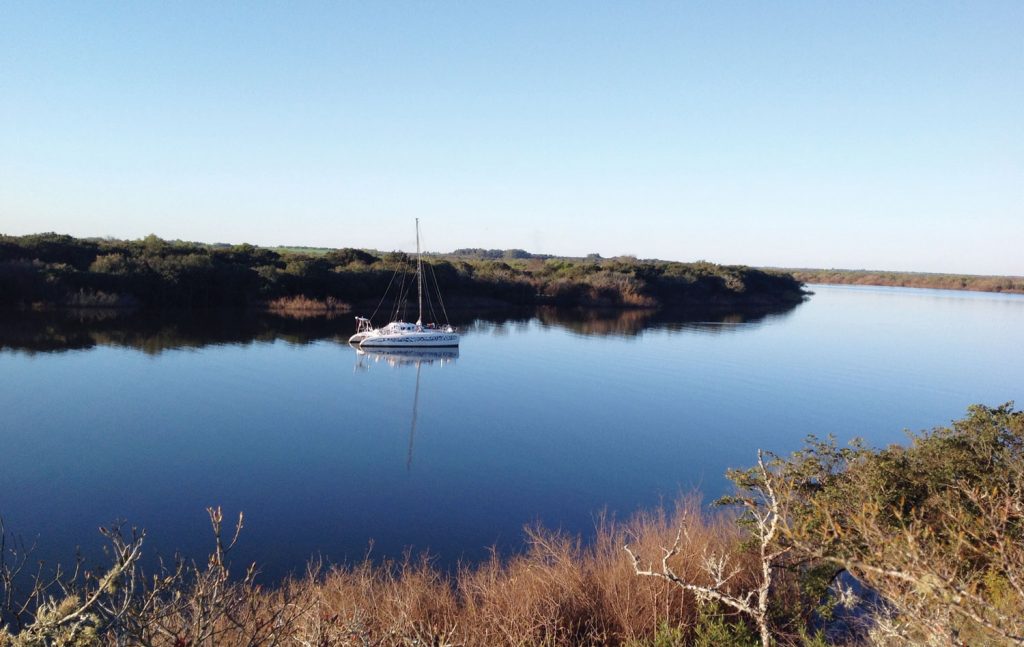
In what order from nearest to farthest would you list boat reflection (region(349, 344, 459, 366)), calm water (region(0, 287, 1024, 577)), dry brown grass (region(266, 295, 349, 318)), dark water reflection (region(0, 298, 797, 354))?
calm water (region(0, 287, 1024, 577)) → dark water reflection (region(0, 298, 797, 354)) → boat reflection (region(349, 344, 459, 366)) → dry brown grass (region(266, 295, 349, 318))

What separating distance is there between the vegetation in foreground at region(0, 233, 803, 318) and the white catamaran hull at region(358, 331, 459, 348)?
1716 centimetres

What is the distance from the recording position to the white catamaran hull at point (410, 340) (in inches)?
1264

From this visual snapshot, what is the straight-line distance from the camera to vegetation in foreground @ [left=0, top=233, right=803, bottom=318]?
40625 mm

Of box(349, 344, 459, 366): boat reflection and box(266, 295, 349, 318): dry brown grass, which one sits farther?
box(266, 295, 349, 318): dry brown grass

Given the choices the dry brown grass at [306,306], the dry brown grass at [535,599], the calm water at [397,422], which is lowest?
the calm water at [397,422]

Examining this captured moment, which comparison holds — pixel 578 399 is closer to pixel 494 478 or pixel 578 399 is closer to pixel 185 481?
pixel 494 478

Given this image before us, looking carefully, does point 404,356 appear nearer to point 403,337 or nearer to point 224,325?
point 403,337

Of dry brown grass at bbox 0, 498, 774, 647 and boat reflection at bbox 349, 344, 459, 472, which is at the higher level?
dry brown grass at bbox 0, 498, 774, 647

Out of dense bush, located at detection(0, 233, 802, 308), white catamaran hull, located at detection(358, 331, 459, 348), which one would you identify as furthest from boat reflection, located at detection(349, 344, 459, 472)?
dense bush, located at detection(0, 233, 802, 308)

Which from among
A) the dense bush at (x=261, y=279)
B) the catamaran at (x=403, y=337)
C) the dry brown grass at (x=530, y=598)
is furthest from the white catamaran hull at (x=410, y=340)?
the dry brown grass at (x=530, y=598)

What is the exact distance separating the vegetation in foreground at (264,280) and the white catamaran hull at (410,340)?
676 inches

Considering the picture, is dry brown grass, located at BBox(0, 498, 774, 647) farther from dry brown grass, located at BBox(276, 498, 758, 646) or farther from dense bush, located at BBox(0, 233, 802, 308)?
dense bush, located at BBox(0, 233, 802, 308)

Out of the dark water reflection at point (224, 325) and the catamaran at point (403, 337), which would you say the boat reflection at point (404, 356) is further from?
the dark water reflection at point (224, 325)

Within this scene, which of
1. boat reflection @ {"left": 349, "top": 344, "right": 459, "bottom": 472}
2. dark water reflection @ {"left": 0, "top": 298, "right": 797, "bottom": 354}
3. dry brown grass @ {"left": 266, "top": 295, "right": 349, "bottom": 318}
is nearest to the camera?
boat reflection @ {"left": 349, "top": 344, "right": 459, "bottom": 472}
